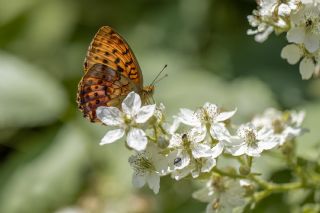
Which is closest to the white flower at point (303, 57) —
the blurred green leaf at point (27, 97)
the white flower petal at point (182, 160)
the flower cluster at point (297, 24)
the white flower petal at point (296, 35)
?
the flower cluster at point (297, 24)

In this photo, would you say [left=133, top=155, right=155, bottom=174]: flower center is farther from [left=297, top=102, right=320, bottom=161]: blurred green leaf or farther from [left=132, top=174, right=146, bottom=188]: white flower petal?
[left=297, top=102, right=320, bottom=161]: blurred green leaf

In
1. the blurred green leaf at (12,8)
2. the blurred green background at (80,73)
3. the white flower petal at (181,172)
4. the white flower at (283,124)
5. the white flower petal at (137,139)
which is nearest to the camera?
the white flower petal at (137,139)

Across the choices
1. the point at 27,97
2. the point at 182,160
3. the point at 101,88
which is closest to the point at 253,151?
the point at 182,160

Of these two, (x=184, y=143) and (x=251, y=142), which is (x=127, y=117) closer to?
(x=184, y=143)

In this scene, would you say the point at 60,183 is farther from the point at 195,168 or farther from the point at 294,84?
the point at 195,168

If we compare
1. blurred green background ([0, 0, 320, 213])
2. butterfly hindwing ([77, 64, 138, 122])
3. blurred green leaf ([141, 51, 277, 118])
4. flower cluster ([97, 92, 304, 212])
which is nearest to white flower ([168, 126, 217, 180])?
flower cluster ([97, 92, 304, 212])

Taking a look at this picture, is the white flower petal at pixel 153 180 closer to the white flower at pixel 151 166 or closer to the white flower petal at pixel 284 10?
the white flower at pixel 151 166
